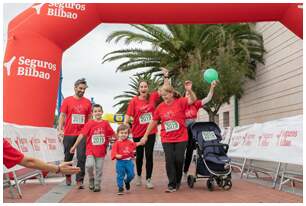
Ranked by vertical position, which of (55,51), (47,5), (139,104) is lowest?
(139,104)

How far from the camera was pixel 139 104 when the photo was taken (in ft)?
27.8

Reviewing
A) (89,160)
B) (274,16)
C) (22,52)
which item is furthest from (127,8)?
(89,160)

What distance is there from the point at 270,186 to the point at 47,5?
6.18m

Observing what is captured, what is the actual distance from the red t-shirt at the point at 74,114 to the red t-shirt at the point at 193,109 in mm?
1868

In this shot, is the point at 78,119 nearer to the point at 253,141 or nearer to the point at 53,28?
the point at 53,28

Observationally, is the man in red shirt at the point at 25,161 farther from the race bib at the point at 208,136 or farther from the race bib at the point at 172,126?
the race bib at the point at 208,136

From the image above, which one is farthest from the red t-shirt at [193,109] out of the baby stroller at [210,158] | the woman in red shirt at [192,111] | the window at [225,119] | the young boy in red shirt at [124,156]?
the window at [225,119]

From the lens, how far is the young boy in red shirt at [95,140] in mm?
7898

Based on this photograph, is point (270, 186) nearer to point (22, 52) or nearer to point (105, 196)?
point (105, 196)

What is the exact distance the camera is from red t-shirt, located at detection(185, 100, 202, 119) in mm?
8016

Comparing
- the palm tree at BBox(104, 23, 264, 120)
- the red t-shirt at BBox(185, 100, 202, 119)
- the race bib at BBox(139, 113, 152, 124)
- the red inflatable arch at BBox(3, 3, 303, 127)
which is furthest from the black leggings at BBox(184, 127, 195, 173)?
the palm tree at BBox(104, 23, 264, 120)

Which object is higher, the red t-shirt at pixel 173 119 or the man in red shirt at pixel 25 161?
the red t-shirt at pixel 173 119

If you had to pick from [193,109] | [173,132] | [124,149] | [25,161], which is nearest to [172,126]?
[173,132]

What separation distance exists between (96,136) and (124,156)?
27.9 inches
